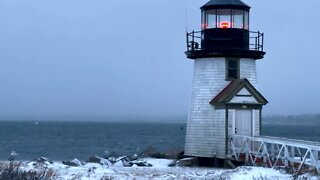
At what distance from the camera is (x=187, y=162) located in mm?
26375

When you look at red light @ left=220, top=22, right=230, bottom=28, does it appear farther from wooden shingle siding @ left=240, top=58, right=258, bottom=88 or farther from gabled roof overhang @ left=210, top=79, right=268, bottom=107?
gabled roof overhang @ left=210, top=79, right=268, bottom=107

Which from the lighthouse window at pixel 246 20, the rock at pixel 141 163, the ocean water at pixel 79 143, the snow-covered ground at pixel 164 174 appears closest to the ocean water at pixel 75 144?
the ocean water at pixel 79 143

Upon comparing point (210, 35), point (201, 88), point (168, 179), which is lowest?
point (168, 179)

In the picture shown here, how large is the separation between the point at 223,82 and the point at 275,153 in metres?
3.39

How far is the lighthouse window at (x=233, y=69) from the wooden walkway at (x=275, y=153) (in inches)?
90.4

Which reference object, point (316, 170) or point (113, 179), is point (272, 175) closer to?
point (316, 170)

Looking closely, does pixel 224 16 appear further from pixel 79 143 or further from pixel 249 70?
pixel 79 143

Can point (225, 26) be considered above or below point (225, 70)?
above

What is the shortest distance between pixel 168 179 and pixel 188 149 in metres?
8.06

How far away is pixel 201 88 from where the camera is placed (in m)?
27.0

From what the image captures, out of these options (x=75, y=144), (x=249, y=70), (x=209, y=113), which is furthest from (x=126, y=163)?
(x=75, y=144)

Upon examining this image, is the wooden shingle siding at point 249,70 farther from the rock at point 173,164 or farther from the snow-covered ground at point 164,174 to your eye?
the snow-covered ground at point 164,174

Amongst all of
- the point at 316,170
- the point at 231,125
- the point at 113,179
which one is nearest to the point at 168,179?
the point at 113,179

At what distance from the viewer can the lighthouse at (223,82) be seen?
86.8ft
